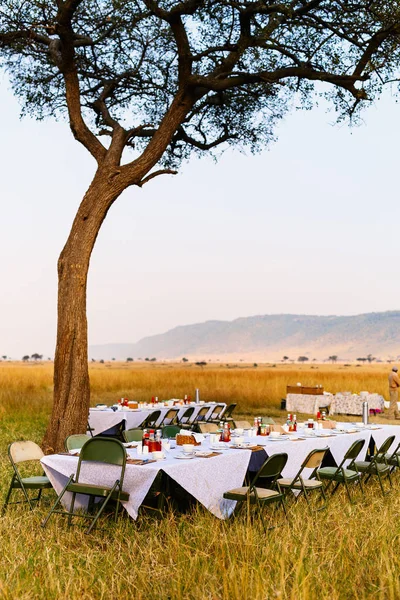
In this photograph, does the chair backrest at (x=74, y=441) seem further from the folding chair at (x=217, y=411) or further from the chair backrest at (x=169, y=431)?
the folding chair at (x=217, y=411)

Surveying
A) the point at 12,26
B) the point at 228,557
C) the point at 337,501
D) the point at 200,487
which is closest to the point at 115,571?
the point at 228,557

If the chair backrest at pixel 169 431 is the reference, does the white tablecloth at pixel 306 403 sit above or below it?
below

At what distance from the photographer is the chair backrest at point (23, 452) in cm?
736

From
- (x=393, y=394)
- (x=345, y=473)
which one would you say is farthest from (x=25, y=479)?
(x=393, y=394)

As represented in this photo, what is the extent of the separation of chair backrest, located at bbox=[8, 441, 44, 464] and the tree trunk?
3.78 metres

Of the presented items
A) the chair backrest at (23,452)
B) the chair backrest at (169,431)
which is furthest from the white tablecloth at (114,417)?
the chair backrest at (23,452)

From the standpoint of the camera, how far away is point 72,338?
11.7 meters

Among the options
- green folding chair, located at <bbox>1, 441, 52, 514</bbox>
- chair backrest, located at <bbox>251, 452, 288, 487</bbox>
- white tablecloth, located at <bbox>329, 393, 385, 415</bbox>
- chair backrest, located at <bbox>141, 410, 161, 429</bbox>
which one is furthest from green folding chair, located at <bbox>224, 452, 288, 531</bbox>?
white tablecloth, located at <bbox>329, 393, 385, 415</bbox>

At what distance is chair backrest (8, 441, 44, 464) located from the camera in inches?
290

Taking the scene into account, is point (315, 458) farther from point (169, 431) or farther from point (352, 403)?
point (352, 403)

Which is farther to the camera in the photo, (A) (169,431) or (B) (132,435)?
(A) (169,431)

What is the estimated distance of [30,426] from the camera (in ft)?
51.1

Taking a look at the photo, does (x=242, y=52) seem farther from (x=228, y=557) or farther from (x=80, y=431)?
(x=228, y=557)

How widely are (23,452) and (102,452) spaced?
138 cm
